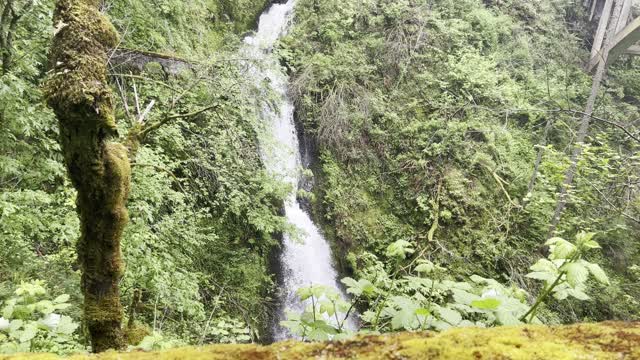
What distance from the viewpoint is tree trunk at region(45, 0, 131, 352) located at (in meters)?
1.65

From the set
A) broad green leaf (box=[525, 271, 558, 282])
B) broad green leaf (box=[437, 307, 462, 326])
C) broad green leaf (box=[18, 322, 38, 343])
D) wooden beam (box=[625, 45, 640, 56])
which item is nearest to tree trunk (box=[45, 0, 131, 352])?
broad green leaf (box=[18, 322, 38, 343])

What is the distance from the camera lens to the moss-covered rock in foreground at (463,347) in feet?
3.19

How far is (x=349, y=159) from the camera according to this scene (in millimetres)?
9188

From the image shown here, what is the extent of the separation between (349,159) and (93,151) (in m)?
7.61

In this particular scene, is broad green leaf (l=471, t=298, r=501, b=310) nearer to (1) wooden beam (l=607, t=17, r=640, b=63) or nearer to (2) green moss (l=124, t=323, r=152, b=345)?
(2) green moss (l=124, t=323, r=152, b=345)

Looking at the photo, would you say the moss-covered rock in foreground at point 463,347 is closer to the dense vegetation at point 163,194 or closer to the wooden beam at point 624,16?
the dense vegetation at point 163,194

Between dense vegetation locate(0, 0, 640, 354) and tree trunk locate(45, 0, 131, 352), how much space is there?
51cm

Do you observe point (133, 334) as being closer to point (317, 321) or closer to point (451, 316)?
point (317, 321)

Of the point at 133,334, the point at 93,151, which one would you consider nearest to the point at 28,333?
the point at 93,151

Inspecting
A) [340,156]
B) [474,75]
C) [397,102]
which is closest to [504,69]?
[474,75]

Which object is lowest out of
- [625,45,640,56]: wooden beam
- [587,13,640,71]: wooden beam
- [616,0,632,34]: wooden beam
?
[587,13,640,71]: wooden beam

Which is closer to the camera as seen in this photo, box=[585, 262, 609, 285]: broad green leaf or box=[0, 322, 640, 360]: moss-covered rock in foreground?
box=[0, 322, 640, 360]: moss-covered rock in foreground

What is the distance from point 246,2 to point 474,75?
241 inches

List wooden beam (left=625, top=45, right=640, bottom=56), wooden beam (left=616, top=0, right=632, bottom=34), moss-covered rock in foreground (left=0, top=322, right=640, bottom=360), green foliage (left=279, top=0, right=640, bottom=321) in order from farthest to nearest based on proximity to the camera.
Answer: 1. wooden beam (left=625, top=45, right=640, bottom=56)
2. wooden beam (left=616, top=0, right=632, bottom=34)
3. green foliage (left=279, top=0, right=640, bottom=321)
4. moss-covered rock in foreground (left=0, top=322, right=640, bottom=360)
